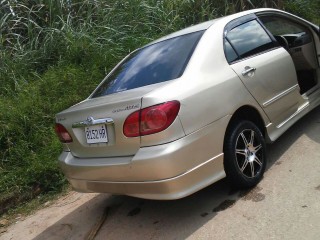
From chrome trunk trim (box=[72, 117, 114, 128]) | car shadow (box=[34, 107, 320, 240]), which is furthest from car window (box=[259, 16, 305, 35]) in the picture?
Result: chrome trunk trim (box=[72, 117, 114, 128])

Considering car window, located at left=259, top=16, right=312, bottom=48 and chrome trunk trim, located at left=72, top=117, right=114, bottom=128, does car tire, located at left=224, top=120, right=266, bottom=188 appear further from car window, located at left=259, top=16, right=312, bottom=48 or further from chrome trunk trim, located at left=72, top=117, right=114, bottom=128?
car window, located at left=259, top=16, right=312, bottom=48

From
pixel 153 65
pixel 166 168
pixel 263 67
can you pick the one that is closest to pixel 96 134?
pixel 166 168

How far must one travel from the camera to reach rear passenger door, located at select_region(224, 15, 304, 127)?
3559mm

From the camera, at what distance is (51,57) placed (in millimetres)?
6707

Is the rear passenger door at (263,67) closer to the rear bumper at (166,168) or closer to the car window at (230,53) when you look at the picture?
the car window at (230,53)

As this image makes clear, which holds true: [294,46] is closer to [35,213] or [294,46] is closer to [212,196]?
[212,196]

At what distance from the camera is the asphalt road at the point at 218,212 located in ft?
9.61

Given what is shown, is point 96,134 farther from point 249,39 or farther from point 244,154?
point 249,39

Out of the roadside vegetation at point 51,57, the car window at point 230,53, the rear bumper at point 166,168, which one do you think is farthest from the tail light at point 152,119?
the roadside vegetation at point 51,57

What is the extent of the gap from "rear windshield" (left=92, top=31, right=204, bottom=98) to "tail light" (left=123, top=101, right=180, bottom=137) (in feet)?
1.40

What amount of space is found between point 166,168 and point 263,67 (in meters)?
1.57


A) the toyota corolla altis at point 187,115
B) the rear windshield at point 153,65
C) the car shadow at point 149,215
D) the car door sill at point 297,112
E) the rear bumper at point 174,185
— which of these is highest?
the rear windshield at point 153,65

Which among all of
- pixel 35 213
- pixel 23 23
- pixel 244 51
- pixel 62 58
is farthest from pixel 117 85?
pixel 23 23

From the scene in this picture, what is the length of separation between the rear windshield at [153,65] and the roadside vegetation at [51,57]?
1576 mm
